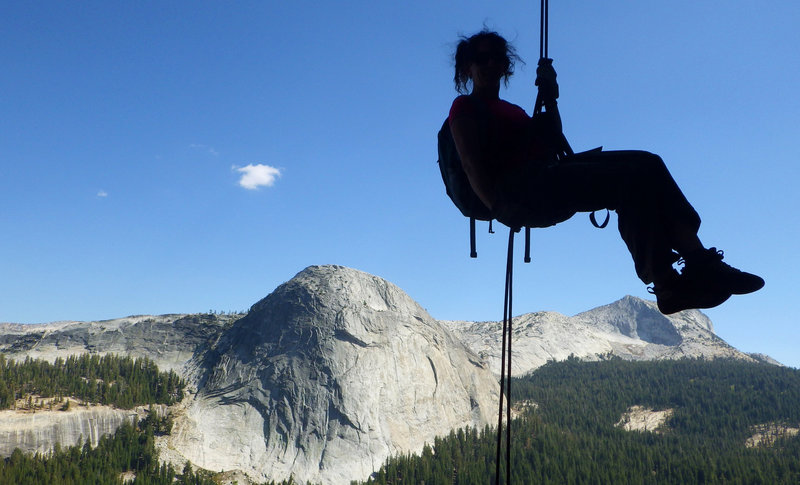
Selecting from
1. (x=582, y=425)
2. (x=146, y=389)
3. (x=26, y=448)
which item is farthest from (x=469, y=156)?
(x=582, y=425)

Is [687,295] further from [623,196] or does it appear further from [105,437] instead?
[105,437]

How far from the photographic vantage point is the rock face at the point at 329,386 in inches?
2420

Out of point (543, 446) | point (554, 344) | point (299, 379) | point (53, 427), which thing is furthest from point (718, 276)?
point (554, 344)

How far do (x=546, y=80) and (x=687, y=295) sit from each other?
2.08 meters

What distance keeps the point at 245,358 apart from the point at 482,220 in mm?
71459

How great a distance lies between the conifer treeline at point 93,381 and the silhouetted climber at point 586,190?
2666 inches


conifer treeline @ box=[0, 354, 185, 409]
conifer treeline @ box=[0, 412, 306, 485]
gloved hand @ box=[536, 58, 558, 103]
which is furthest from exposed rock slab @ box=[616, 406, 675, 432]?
gloved hand @ box=[536, 58, 558, 103]

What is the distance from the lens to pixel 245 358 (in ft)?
235

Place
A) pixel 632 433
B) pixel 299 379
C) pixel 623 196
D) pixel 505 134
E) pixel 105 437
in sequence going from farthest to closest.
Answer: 1. pixel 632 433
2. pixel 299 379
3. pixel 105 437
4. pixel 505 134
5. pixel 623 196

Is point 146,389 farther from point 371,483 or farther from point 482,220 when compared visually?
point 482,220

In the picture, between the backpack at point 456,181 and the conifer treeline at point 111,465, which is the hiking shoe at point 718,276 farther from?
the conifer treeline at point 111,465

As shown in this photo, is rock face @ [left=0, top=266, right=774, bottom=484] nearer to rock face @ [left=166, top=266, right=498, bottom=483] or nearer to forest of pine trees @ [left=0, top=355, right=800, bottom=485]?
rock face @ [left=166, top=266, right=498, bottom=483]

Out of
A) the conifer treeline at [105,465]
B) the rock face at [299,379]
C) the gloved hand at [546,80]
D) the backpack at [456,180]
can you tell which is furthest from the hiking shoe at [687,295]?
the rock face at [299,379]

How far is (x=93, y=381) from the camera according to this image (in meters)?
63.8
